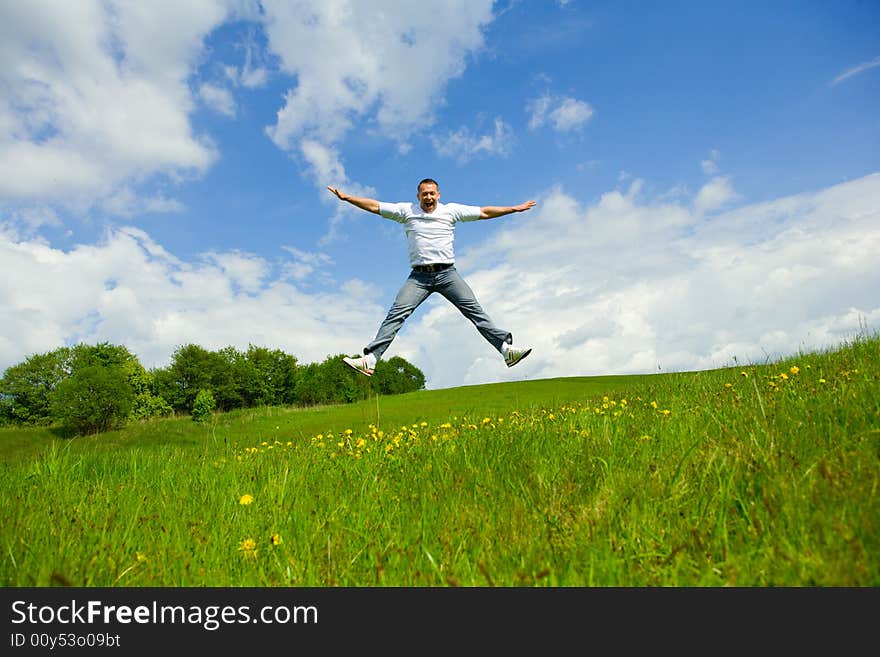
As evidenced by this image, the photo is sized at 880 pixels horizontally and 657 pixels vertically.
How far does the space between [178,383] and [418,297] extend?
69.3 metres

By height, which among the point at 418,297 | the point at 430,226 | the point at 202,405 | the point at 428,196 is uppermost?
the point at 202,405

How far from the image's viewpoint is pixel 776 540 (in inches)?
93.6

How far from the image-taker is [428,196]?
856 cm

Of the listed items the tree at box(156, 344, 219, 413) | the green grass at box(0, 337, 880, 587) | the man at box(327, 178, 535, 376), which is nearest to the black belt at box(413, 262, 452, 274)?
the man at box(327, 178, 535, 376)

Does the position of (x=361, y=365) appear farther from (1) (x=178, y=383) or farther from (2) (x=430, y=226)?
(1) (x=178, y=383)

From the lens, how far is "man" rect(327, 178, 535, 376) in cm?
830

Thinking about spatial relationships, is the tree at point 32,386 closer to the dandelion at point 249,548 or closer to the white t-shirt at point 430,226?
the white t-shirt at point 430,226

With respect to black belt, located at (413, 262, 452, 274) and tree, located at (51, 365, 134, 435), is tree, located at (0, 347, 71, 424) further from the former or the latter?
black belt, located at (413, 262, 452, 274)

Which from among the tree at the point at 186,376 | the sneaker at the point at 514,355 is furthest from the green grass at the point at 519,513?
the tree at the point at 186,376

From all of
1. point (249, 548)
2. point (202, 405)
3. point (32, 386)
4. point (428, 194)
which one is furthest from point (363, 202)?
point (32, 386)

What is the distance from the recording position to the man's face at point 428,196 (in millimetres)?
8578

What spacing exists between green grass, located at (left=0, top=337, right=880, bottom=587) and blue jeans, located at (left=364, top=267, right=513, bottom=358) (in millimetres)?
3210
